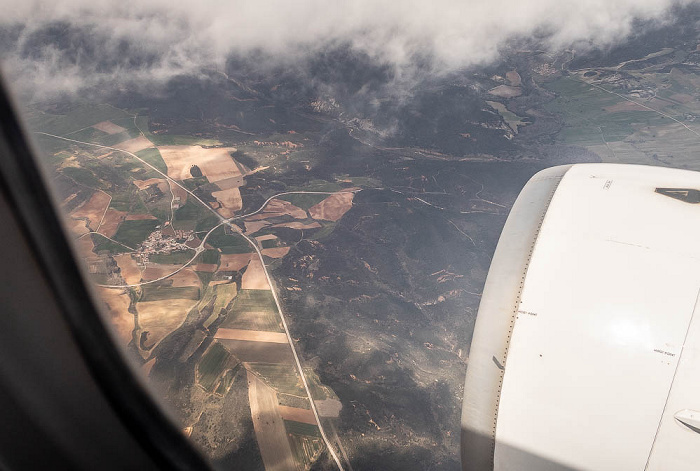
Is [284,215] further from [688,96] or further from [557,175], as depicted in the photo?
[688,96]

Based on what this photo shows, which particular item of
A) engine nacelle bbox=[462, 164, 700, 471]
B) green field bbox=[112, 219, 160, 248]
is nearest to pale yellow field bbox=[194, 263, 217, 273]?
green field bbox=[112, 219, 160, 248]

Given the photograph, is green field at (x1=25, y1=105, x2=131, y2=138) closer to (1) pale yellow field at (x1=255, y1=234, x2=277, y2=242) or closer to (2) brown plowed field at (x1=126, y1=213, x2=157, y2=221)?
(2) brown plowed field at (x1=126, y1=213, x2=157, y2=221)

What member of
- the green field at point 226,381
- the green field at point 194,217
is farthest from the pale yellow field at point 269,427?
the green field at point 194,217

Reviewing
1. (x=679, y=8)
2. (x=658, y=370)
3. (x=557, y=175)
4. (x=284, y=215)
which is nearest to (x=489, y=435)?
(x=658, y=370)

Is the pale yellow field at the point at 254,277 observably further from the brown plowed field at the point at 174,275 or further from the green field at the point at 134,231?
the green field at the point at 134,231

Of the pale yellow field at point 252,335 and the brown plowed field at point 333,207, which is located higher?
the brown plowed field at point 333,207

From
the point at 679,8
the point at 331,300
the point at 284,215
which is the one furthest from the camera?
the point at 679,8
